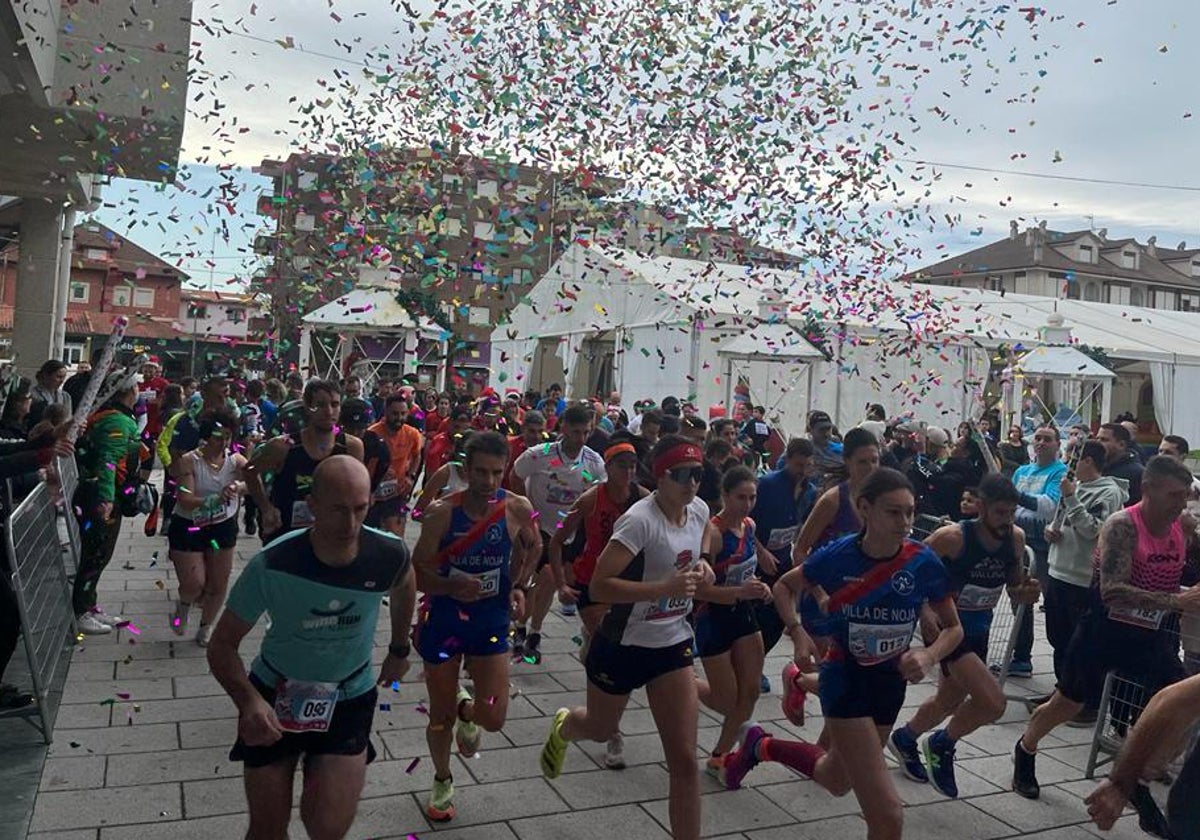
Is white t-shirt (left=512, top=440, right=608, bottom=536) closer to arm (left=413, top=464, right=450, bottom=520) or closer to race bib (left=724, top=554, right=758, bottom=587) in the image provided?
arm (left=413, top=464, right=450, bottom=520)

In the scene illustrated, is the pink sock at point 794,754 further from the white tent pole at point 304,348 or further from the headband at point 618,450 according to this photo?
the white tent pole at point 304,348

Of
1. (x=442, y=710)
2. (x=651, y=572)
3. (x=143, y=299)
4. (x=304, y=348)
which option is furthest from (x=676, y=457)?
(x=143, y=299)

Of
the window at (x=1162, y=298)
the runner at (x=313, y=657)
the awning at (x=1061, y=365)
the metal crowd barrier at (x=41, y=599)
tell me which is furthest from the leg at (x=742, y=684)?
the window at (x=1162, y=298)

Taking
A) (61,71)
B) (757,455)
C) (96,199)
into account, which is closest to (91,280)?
(96,199)

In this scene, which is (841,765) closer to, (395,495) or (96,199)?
(395,495)

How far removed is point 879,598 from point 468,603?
1.95 m

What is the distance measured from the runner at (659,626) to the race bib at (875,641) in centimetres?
68

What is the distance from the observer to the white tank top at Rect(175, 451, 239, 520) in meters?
7.04

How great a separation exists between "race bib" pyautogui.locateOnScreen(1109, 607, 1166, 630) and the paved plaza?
0.97 m

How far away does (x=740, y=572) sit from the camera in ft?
18.4

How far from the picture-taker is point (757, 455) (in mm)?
12289

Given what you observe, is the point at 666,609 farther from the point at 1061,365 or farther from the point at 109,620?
the point at 1061,365

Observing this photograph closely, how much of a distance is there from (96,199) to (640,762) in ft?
72.0

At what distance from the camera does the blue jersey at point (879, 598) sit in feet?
13.1
